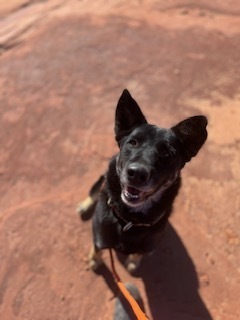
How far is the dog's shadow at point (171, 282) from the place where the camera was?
14.0 feet

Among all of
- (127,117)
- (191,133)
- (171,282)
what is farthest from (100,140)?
(191,133)

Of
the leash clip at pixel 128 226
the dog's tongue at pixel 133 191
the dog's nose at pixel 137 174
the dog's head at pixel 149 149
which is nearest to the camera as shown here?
the dog's nose at pixel 137 174

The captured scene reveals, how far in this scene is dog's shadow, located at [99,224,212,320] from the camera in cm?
428

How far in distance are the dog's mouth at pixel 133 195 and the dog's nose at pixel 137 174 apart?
196mm

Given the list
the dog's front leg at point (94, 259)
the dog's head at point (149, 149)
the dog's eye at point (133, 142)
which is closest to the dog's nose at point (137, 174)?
the dog's head at point (149, 149)

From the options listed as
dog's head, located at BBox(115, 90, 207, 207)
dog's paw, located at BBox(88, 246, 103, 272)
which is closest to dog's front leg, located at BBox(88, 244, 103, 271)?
dog's paw, located at BBox(88, 246, 103, 272)

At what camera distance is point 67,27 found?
7039 millimetres

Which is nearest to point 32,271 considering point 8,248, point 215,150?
point 8,248

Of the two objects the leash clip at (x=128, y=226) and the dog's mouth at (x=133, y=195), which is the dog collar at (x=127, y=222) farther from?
the dog's mouth at (x=133, y=195)

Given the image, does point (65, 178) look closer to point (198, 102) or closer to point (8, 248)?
point (8, 248)

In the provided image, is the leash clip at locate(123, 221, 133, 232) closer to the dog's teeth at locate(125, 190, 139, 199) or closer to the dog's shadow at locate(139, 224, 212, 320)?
the dog's teeth at locate(125, 190, 139, 199)

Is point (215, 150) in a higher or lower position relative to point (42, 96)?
lower

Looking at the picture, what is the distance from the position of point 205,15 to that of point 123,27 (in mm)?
1613

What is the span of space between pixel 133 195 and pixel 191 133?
0.75 m
